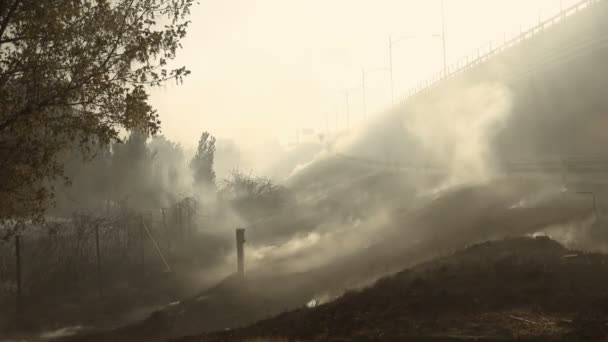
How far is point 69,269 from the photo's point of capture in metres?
31.8

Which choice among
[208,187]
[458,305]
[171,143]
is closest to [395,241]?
[458,305]

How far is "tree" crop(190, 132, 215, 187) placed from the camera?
2398 inches

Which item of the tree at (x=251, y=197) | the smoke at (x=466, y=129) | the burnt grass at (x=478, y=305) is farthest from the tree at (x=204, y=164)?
the burnt grass at (x=478, y=305)

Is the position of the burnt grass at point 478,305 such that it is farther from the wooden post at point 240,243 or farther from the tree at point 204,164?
the tree at point 204,164

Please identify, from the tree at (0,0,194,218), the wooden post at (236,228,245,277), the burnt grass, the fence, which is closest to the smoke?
the wooden post at (236,228,245,277)

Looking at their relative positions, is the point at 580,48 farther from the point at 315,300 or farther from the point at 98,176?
the point at 98,176

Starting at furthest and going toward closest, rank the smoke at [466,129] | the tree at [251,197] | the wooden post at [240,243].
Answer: the tree at [251,197] < the smoke at [466,129] < the wooden post at [240,243]

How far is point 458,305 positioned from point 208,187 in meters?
45.9

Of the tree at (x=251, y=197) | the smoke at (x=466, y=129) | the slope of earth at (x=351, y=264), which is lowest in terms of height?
the slope of earth at (x=351, y=264)

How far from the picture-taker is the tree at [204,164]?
2398 inches

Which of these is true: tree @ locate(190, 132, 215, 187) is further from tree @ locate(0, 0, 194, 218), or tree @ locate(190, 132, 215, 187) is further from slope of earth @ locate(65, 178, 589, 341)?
tree @ locate(0, 0, 194, 218)

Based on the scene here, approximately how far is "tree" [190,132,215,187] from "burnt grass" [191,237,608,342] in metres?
41.5

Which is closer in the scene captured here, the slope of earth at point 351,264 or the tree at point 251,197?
the slope of earth at point 351,264

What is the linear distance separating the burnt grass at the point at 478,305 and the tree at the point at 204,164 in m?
41.5
